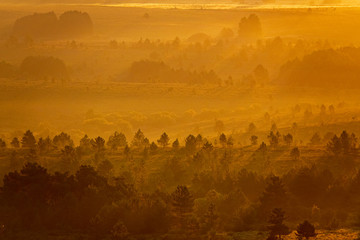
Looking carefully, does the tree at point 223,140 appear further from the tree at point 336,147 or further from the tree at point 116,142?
the tree at point 116,142

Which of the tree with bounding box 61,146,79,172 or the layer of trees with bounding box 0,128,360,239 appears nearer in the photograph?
the layer of trees with bounding box 0,128,360,239

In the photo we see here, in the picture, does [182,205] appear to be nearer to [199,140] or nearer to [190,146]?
[190,146]

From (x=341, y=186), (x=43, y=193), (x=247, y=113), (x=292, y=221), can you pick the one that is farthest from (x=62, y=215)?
(x=247, y=113)

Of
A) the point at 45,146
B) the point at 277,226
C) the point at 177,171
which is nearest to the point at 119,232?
the point at 277,226

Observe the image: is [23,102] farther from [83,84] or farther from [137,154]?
[137,154]

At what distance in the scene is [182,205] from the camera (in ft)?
188

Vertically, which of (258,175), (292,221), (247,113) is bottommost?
(292,221)

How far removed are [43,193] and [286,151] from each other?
37396mm

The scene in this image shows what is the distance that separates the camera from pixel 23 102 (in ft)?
469

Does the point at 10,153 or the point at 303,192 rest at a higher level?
the point at 10,153

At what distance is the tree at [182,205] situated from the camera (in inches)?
2259

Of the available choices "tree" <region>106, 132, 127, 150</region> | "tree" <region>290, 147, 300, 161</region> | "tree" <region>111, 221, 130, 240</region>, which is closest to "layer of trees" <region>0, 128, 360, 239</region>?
"tree" <region>111, 221, 130, 240</region>

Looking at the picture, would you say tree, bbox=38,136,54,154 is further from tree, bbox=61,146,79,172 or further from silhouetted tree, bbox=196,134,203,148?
silhouetted tree, bbox=196,134,203,148

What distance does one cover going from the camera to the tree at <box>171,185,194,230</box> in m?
57.4
